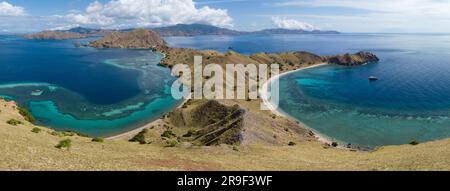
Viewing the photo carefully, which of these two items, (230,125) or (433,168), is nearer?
(433,168)

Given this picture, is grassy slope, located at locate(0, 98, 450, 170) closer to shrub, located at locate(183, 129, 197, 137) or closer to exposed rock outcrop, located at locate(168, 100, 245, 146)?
exposed rock outcrop, located at locate(168, 100, 245, 146)

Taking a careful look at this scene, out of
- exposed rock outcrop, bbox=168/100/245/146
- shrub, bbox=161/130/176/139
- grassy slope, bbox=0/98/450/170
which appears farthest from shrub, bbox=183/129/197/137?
grassy slope, bbox=0/98/450/170

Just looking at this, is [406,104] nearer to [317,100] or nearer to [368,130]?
[317,100]

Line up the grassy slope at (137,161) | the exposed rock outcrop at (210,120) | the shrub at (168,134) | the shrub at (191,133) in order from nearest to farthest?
the grassy slope at (137,161), the exposed rock outcrop at (210,120), the shrub at (191,133), the shrub at (168,134)

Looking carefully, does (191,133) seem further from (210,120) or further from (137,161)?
(137,161)

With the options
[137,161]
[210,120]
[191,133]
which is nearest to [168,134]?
[191,133]

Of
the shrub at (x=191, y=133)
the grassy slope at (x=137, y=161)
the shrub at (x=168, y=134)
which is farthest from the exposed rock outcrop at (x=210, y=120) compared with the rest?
the grassy slope at (x=137, y=161)

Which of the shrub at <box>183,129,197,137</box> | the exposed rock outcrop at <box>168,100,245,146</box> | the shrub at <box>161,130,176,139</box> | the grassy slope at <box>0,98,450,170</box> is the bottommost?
the shrub at <box>161,130,176,139</box>

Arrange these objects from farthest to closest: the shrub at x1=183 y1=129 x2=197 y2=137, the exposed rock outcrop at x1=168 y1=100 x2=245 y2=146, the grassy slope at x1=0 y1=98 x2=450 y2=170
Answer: the shrub at x1=183 y1=129 x2=197 y2=137 < the exposed rock outcrop at x1=168 y1=100 x2=245 y2=146 < the grassy slope at x1=0 y1=98 x2=450 y2=170

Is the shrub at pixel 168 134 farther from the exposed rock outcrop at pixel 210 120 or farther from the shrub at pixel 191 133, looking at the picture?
the exposed rock outcrop at pixel 210 120
